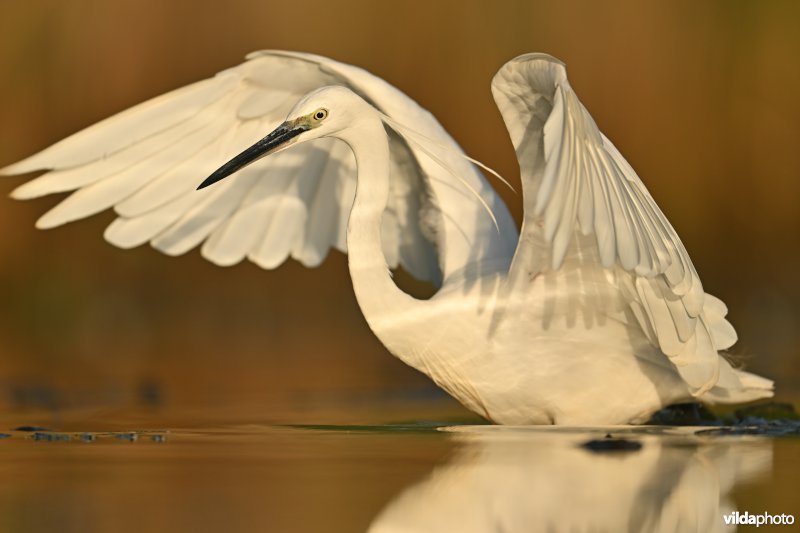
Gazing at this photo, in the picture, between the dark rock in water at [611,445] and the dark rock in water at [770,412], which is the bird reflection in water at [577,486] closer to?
the dark rock in water at [611,445]

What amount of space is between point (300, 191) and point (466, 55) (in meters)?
3.70

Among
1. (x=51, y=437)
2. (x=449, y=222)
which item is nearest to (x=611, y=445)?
(x=449, y=222)

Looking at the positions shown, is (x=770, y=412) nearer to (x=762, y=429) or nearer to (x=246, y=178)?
(x=762, y=429)

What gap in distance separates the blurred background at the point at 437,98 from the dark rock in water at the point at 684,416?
306cm

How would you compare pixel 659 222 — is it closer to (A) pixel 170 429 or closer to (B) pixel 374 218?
(B) pixel 374 218

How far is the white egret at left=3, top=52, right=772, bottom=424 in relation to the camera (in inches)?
201

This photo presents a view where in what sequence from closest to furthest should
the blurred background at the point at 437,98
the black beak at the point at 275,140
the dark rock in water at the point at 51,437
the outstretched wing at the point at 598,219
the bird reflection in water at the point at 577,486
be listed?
1. the bird reflection in water at the point at 577,486
2. the outstretched wing at the point at 598,219
3. the dark rock in water at the point at 51,437
4. the black beak at the point at 275,140
5. the blurred background at the point at 437,98

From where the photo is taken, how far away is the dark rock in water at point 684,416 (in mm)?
6383

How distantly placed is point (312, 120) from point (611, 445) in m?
1.63

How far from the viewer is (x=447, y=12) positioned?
1080 centimetres

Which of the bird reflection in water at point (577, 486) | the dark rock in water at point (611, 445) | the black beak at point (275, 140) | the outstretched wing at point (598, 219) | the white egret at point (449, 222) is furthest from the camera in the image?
the black beak at point (275, 140)

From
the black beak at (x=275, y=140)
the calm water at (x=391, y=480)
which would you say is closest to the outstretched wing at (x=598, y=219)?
the calm water at (x=391, y=480)

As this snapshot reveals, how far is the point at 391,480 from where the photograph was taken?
4.66 m

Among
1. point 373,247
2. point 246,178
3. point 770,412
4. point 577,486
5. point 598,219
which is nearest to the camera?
point 577,486
